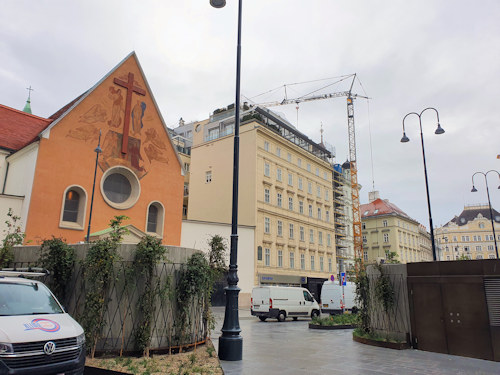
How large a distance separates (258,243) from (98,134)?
68.1 feet

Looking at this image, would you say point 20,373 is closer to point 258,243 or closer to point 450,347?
point 450,347

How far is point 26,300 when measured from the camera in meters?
7.81

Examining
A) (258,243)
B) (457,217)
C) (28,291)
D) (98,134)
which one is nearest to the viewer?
(28,291)

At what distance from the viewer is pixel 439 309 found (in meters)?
12.0

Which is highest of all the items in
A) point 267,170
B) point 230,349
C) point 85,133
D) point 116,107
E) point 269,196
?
point 267,170

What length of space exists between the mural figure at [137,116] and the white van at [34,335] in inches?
937

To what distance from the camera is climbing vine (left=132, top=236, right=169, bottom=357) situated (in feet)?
33.3

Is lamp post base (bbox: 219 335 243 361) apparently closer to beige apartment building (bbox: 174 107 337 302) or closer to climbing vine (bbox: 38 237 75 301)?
climbing vine (bbox: 38 237 75 301)

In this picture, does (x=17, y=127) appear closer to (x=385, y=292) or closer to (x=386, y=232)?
(x=385, y=292)

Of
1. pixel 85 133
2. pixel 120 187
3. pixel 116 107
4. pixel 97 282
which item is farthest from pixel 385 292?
pixel 116 107

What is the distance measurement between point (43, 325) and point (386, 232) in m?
78.5

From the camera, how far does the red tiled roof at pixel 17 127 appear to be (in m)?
30.8

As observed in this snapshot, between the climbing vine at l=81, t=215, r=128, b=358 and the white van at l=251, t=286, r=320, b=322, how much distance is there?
1670 cm

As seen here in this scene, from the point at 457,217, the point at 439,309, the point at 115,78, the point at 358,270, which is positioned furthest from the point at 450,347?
the point at 457,217
